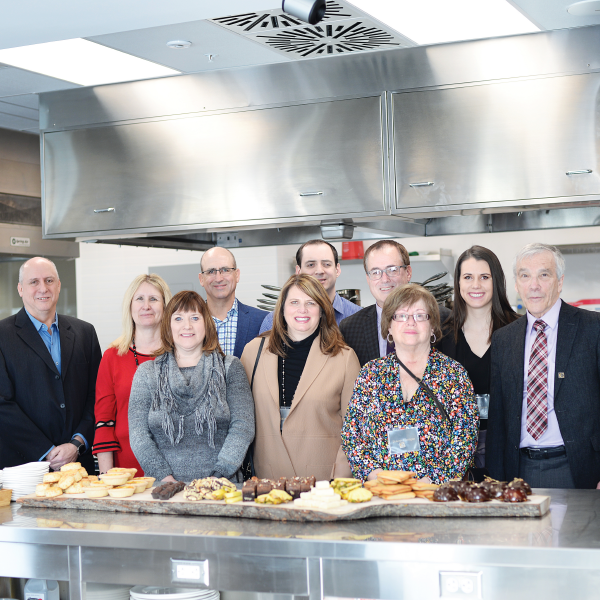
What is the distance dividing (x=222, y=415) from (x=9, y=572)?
926 mm

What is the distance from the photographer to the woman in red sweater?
3.37 metres

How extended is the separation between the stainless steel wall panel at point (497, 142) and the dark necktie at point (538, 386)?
64 centimetres

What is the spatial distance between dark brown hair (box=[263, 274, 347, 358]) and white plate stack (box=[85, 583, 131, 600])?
3.72 feet

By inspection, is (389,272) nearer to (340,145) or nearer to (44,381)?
(340,145)

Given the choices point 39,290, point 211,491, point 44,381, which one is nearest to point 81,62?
point 39,290

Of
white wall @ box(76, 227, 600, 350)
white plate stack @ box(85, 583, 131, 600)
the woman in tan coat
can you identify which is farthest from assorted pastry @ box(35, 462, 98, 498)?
white wall @ box(76, 227, 600, 350)

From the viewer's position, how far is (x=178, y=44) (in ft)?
10.7

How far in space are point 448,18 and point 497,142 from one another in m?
0.56

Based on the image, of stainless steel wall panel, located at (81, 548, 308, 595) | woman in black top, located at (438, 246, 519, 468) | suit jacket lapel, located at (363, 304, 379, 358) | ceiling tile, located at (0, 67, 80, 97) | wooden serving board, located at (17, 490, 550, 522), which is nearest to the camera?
stainless steel wall panel, located at (81, 548, 308, 595)

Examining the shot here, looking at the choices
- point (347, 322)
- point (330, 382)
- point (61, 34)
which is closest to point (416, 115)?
point (347, 322)

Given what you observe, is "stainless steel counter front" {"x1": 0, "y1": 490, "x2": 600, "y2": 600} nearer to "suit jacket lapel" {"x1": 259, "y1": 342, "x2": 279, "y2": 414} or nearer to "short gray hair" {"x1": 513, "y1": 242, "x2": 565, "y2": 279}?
"suit jacket lapel" {"x1": 259, "y1": 342, "x2": 279, "y2": 414}

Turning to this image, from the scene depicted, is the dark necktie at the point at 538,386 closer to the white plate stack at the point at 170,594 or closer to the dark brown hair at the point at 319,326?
the dark brown hair at the point at 319,326

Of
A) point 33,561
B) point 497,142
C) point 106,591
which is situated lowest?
point 106,591

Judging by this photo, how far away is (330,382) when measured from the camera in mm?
3068
